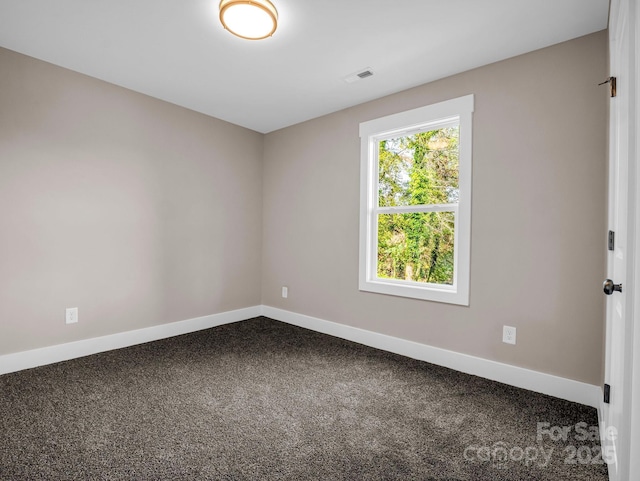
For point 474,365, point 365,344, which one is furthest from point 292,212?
point 474,365

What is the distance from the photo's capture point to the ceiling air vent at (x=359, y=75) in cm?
278

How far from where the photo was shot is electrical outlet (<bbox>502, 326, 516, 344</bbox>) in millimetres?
2502

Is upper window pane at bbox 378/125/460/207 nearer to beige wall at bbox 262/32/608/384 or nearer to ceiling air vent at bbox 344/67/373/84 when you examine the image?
beige wall at bbox 262/32/608/384

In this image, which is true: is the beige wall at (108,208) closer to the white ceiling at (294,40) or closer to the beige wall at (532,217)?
the white ceiling at (294,40)

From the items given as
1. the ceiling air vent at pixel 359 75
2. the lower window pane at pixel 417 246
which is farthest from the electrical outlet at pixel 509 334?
the ceiling air vent at pixel 359 75

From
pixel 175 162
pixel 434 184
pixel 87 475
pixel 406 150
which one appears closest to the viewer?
pixel 87 475

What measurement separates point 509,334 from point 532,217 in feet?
2.92

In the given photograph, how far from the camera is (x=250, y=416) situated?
2.03 metres

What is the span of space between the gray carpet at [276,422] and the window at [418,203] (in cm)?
77

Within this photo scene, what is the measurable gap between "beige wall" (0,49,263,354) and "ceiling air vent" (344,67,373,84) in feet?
5.91

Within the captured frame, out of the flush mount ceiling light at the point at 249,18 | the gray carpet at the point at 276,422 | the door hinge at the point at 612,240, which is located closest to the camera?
the gray carpet at the point at 276,422

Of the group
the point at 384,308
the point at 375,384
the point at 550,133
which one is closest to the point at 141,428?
the point at 375,384

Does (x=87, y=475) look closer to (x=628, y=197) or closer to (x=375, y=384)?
(x=375, y=384)

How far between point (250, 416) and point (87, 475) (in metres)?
0.82
